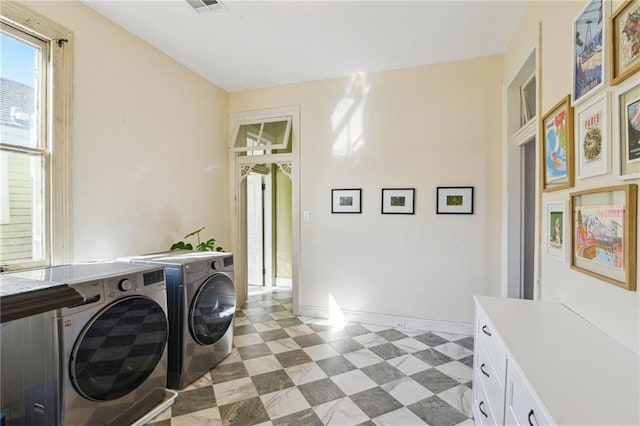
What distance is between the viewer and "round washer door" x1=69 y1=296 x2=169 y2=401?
1447 mm

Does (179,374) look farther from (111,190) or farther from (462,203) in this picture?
(462,203)

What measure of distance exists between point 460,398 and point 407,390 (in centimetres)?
34

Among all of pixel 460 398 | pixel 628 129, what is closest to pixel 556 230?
pixel 628 129

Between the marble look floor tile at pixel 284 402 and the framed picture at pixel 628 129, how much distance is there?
80.6 inches

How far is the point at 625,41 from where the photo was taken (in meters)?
1.09

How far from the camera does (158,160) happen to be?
2783 mm

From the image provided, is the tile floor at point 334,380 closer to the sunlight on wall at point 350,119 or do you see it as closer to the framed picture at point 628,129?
the framed picture at point 628,129

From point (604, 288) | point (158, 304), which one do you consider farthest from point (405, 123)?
point (158, 304)

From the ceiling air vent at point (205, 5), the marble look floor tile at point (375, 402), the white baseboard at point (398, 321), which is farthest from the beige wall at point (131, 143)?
the marble look floor tile at point (375, 402)

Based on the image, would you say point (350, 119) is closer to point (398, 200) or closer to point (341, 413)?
point (398, 200)

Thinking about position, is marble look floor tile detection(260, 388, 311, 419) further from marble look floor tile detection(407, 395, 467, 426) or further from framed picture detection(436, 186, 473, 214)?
framed picture detection(436, 186, 473, 214)

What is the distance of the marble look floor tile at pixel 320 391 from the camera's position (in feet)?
6.47

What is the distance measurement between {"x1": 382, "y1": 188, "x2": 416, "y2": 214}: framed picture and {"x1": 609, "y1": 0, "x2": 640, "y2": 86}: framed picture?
6.74 feet

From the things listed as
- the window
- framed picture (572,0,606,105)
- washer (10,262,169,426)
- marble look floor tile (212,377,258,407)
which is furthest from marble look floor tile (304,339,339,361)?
framed picture (572,0,606,105)
